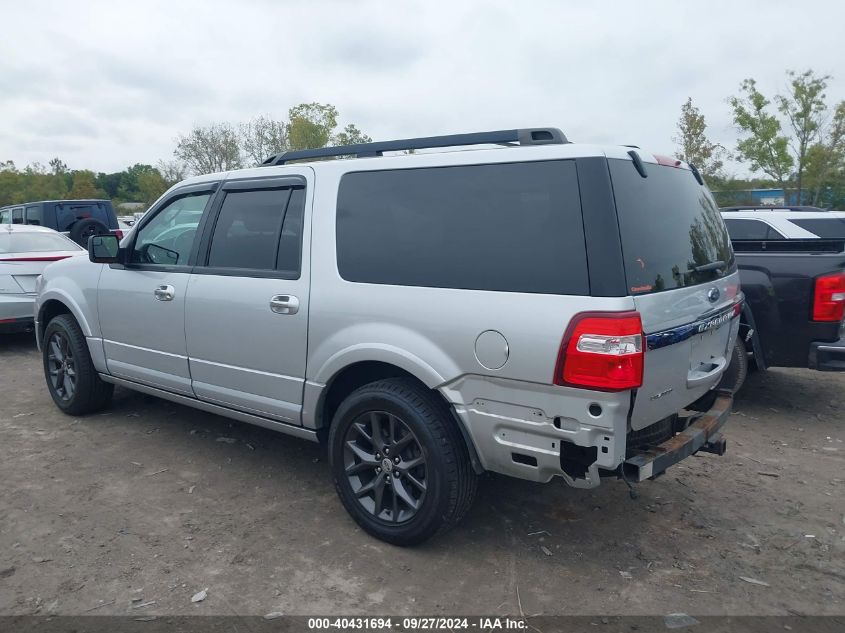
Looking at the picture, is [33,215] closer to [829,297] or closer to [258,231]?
[258,231]

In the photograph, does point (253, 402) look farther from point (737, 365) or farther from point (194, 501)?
point (737, 365)

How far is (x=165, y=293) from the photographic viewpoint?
14.6 feet

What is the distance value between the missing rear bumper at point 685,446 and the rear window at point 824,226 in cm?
566

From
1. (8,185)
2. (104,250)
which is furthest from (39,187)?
(104,250)

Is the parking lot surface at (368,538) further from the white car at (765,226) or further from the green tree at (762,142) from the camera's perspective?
the green tree at (762,142)

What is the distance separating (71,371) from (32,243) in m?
4.29

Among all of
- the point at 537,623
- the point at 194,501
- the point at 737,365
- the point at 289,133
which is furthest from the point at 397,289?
the point at 289,133

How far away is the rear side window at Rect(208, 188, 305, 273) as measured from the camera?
12.7ft

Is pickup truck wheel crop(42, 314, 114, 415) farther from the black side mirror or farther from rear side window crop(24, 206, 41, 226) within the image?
rear side window crop(24, 206, 41, 226)

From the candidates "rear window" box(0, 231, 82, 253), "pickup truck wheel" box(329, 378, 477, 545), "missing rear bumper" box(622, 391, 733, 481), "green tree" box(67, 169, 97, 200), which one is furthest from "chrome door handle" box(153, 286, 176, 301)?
"green tree" box(67, 169, 97, 200)

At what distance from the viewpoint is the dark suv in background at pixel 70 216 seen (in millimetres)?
14109

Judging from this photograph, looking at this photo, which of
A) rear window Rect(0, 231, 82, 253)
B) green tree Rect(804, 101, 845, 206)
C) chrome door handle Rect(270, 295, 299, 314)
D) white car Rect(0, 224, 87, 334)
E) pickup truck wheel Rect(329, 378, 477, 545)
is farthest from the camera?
green tree Rect(804, 101, 845, 206)

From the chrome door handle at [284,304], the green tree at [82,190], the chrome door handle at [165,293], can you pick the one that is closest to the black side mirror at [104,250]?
the chrome door handle at [165,293]

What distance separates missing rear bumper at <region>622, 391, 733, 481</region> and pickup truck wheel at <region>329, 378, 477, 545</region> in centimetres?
79
